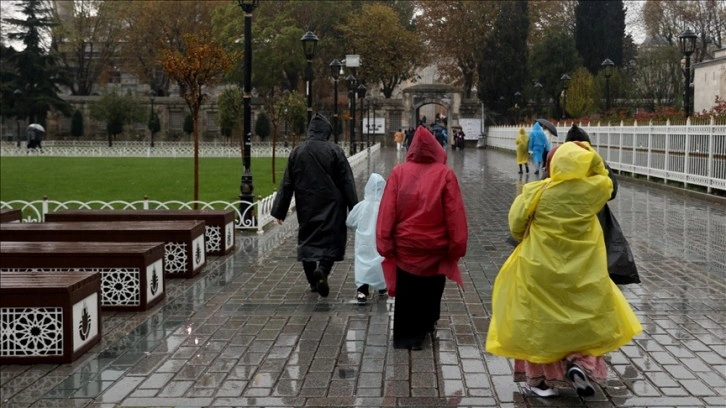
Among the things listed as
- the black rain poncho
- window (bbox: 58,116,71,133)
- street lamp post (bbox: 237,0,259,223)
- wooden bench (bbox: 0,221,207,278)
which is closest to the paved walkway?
wooden bench (bbox: 0,221,207,278)

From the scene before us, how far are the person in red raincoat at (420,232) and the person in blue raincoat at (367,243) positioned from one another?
149 centimetres

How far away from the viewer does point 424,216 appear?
5.77 metres

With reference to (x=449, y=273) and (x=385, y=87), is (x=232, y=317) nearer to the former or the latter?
(x=449, y=273)

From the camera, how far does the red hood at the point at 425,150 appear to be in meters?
5.88

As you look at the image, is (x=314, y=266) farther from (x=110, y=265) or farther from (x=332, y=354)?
(x=332, y=354)

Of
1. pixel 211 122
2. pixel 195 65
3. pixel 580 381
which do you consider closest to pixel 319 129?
pixel 580 381

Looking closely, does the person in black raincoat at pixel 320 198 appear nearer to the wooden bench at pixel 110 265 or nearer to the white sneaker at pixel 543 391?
the wooden bench at pixel 110 265

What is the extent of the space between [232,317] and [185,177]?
1840cm

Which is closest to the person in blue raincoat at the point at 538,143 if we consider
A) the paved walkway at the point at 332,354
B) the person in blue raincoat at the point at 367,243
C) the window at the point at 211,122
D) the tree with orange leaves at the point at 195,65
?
the tree with orange leaves at the point at 195,65

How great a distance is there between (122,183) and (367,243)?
54.6 feet

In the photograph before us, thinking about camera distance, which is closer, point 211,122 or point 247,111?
point 247,111

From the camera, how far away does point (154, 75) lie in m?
66.5

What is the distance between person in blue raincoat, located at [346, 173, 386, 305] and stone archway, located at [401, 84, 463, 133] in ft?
171

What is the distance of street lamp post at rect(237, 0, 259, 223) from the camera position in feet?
40.9
